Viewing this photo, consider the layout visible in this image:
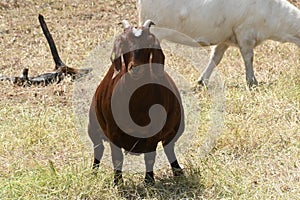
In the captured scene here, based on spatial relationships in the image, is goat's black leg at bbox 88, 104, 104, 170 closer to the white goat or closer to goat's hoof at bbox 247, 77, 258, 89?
goat's hoof at bbox 247, 77, 258, 89

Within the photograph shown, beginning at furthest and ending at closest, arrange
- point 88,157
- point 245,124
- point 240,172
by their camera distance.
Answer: point 245,124 < point 88,157 < point 240,172

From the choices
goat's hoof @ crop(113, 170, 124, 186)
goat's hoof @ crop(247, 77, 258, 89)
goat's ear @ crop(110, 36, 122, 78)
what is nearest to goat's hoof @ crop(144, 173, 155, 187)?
goat's hoof @ crop(113, 170, 124, 186)

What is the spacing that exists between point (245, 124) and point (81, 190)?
200cm

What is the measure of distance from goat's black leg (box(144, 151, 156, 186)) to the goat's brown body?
0.08m

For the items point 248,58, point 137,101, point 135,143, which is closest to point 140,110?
point 137,101

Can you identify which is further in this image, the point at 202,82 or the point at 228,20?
the point at 202,82

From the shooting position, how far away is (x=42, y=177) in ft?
16.2

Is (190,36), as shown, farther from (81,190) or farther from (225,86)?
(81,190)

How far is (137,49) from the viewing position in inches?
175

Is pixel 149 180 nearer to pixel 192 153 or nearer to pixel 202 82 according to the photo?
pixel 192 153

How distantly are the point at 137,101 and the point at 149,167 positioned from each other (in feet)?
2.03

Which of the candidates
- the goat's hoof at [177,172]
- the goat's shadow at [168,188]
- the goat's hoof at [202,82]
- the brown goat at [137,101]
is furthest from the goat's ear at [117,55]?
the goat's hoof at [202,82]

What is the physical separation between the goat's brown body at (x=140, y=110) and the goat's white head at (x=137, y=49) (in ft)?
0.34

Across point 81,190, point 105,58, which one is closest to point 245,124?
point 81,190
